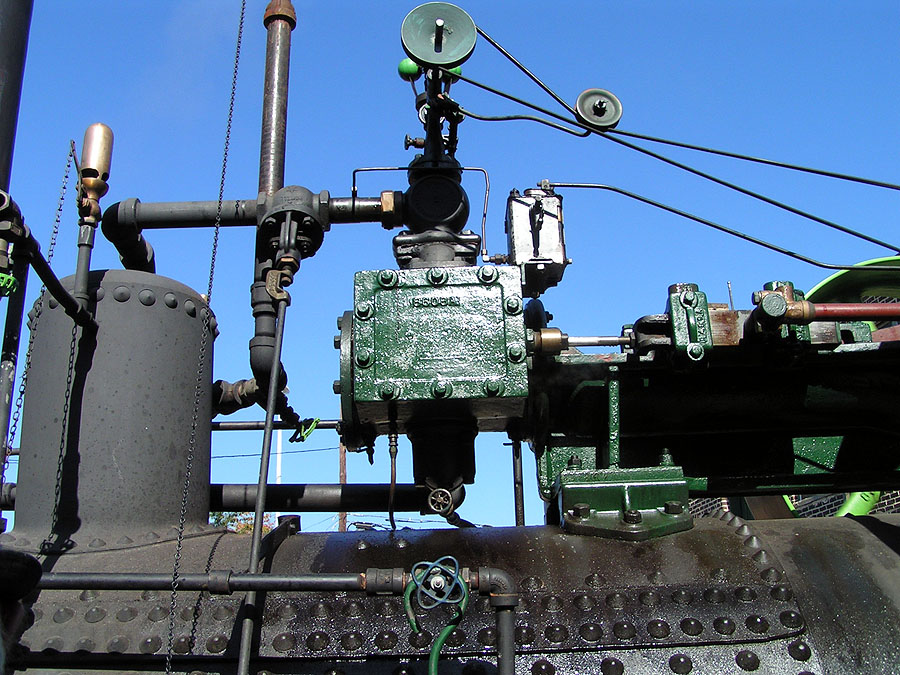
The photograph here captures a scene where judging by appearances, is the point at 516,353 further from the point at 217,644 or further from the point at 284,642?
the point at 217,644

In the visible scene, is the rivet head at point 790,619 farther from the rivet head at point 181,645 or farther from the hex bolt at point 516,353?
the rivet head at point 181,645

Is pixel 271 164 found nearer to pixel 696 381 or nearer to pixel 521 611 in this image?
pixel 696 381

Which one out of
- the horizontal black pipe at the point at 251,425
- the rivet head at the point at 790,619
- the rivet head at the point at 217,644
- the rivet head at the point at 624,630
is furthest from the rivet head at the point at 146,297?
the rivet head at the point at 790,619

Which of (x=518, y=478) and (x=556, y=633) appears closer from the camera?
(x=556, y=633)

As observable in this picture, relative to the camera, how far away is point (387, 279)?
3.25 m

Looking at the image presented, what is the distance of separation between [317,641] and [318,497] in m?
1.54

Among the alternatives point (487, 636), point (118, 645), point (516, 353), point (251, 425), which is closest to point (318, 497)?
point (251, 425)

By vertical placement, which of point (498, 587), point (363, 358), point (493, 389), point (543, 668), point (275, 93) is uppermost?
point (275, 93)

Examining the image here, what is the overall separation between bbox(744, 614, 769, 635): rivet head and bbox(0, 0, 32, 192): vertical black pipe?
2.93m

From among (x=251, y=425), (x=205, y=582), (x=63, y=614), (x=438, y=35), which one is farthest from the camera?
(x=251, y=425)

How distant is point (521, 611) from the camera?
265cm

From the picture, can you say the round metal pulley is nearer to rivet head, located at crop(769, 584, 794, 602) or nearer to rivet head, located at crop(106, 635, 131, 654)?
rivet head, located at crop(769, 584, 794, 602)

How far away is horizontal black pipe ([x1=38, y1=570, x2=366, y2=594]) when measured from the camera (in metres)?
2.28

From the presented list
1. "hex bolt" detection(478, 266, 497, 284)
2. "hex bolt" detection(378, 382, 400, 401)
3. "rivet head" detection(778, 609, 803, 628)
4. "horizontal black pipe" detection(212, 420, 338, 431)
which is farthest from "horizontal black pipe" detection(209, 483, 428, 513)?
"rivet head" detection(778, 609, 803, 628)
